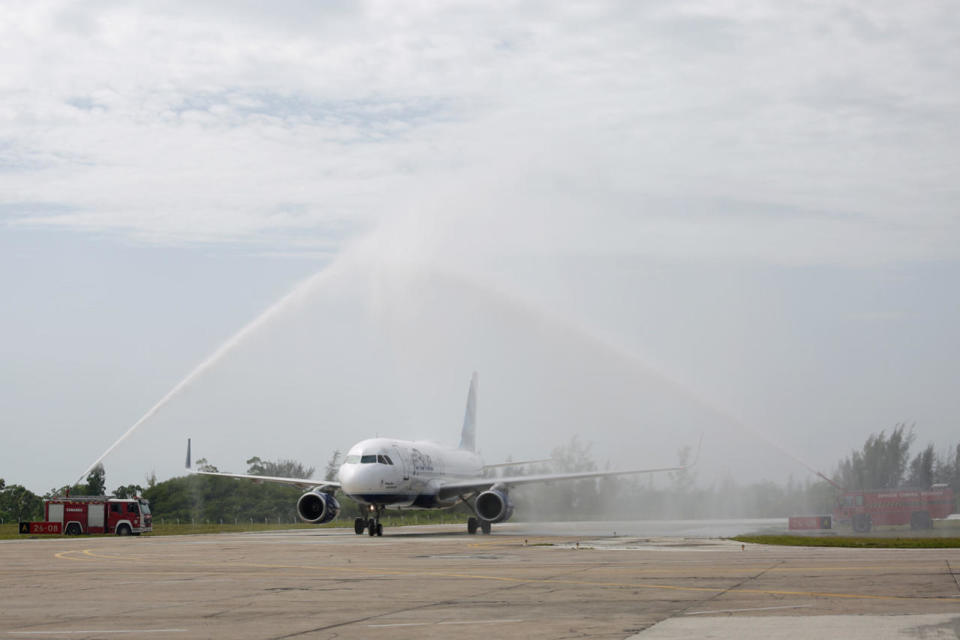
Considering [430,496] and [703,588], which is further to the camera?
[430,496]

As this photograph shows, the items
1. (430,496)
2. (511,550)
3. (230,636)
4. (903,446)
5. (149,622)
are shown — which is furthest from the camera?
(903,446)

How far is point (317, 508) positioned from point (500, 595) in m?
34.8

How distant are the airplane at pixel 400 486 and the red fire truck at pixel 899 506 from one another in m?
10.2

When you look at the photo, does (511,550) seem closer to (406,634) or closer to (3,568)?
(3,568)

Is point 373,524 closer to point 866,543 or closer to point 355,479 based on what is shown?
point 355,479

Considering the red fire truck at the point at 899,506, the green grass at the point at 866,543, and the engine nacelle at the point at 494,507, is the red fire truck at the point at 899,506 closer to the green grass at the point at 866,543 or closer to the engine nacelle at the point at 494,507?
the engine nacelle at the point at 494,507

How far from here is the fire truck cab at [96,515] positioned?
60000mm

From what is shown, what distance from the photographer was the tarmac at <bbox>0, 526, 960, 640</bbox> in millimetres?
13750

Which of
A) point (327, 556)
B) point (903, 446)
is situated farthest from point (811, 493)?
point (327, 556)

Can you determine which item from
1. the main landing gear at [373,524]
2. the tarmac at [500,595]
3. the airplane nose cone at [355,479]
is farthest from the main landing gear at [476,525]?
the tarmac at [500,595]

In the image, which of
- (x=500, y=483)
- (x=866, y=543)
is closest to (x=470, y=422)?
(x=500, y=483)

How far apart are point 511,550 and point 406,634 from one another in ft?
67.2

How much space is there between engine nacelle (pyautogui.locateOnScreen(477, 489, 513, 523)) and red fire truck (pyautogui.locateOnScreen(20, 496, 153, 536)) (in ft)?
68.7

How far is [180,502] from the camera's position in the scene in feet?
354
